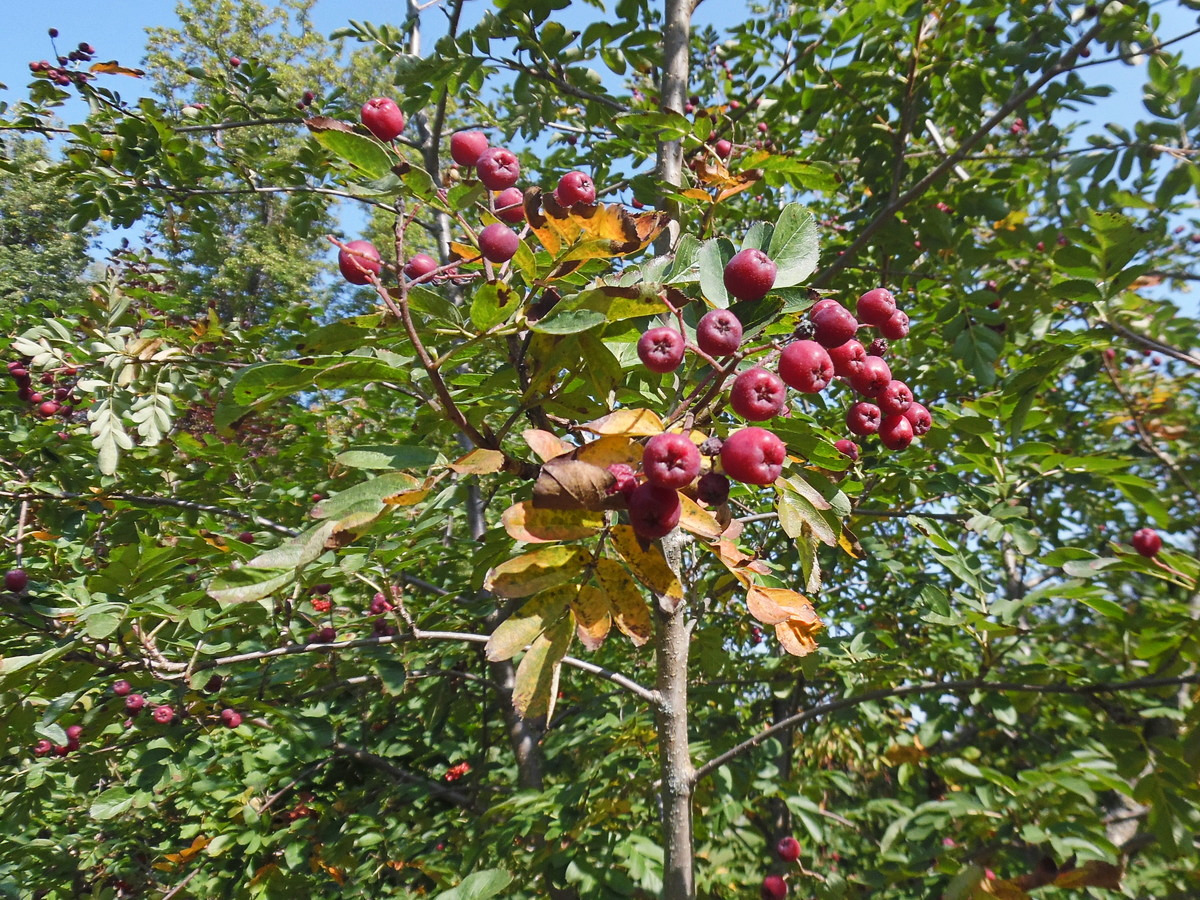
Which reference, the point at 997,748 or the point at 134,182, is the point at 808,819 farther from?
the point at 134,182

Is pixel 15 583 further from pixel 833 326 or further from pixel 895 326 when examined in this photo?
pixel 895 326

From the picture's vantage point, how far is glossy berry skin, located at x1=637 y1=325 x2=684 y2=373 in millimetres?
1124

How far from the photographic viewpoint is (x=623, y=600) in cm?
114

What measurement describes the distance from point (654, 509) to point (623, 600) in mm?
201

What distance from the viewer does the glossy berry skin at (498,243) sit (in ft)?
3.93

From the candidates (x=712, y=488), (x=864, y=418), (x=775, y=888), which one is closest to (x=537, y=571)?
(x=712, y=488)

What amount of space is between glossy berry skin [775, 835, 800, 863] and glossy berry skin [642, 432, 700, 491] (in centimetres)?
271

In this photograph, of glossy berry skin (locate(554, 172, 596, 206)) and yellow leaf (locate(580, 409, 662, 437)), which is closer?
yellow leaf (locate(580, 409, 662, 437))

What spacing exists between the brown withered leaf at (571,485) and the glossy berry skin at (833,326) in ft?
1.90

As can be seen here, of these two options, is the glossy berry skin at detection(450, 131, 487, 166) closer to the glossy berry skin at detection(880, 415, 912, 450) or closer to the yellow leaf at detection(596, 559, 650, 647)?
the yellow leaf at detection(596, 559, 650, 647)

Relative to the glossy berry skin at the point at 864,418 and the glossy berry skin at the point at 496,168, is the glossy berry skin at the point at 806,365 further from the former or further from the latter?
the glossy berry skin at the point at 496,168

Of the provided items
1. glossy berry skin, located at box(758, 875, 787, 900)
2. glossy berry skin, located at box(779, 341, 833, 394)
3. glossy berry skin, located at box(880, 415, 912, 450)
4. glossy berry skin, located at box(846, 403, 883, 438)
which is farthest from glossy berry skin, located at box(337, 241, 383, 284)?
glossy berry skin, located at box(758, 875, 787, 900)

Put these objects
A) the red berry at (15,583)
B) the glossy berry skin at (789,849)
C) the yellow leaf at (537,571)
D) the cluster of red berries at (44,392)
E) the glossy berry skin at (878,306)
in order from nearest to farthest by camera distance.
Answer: the yellow leaf at (537,571) → the glossy berry skin at (878,306) → the red berry at (15,583) → the glossy berry skin at (789,849) → the cluster of red berries at (44,392)

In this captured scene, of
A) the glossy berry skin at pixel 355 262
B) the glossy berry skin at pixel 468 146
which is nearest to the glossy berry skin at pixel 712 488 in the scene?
the glossy berry skin at pixel 355 262
